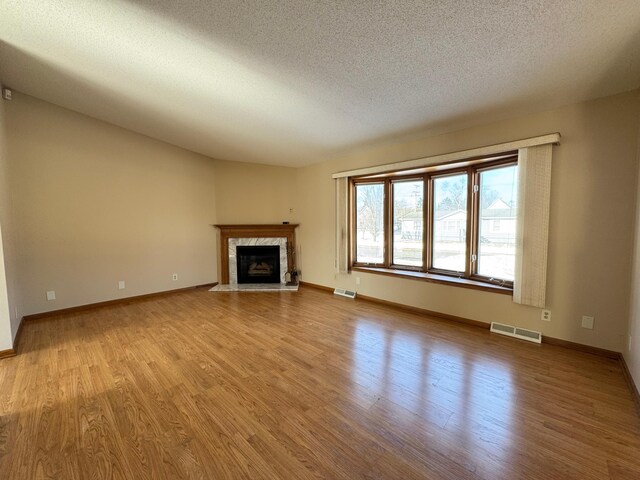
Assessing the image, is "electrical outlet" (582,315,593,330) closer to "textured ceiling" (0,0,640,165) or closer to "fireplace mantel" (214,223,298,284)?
"textured ceiling" (0,0,640,165)

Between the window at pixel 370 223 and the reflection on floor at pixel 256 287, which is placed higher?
the window at pixel 370 223

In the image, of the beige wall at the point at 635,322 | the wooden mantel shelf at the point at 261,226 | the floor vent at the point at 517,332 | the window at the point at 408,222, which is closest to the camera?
the beige wall at the point at 635,322

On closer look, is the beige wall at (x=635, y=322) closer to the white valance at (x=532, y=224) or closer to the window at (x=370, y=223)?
the white valance at (x=532, y=224)

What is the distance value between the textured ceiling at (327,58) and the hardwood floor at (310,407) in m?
2.44

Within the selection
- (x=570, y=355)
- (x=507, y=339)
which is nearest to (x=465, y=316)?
(x=507, y=339)

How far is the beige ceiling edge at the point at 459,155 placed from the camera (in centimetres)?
263

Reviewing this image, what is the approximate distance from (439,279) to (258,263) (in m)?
3.64

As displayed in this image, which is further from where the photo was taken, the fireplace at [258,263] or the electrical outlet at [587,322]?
the fireplace at [258,263]

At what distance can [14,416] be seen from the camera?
5.77 feet

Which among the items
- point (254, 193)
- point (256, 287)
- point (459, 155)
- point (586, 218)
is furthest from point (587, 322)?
point (254, 193)

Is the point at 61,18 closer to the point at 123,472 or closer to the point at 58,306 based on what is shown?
the point at 123,472

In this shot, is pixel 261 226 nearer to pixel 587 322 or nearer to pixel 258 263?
pixel 258 263

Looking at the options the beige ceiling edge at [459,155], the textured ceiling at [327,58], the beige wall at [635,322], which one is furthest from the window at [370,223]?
the beige wall at [635,322]

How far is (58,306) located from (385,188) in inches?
203
